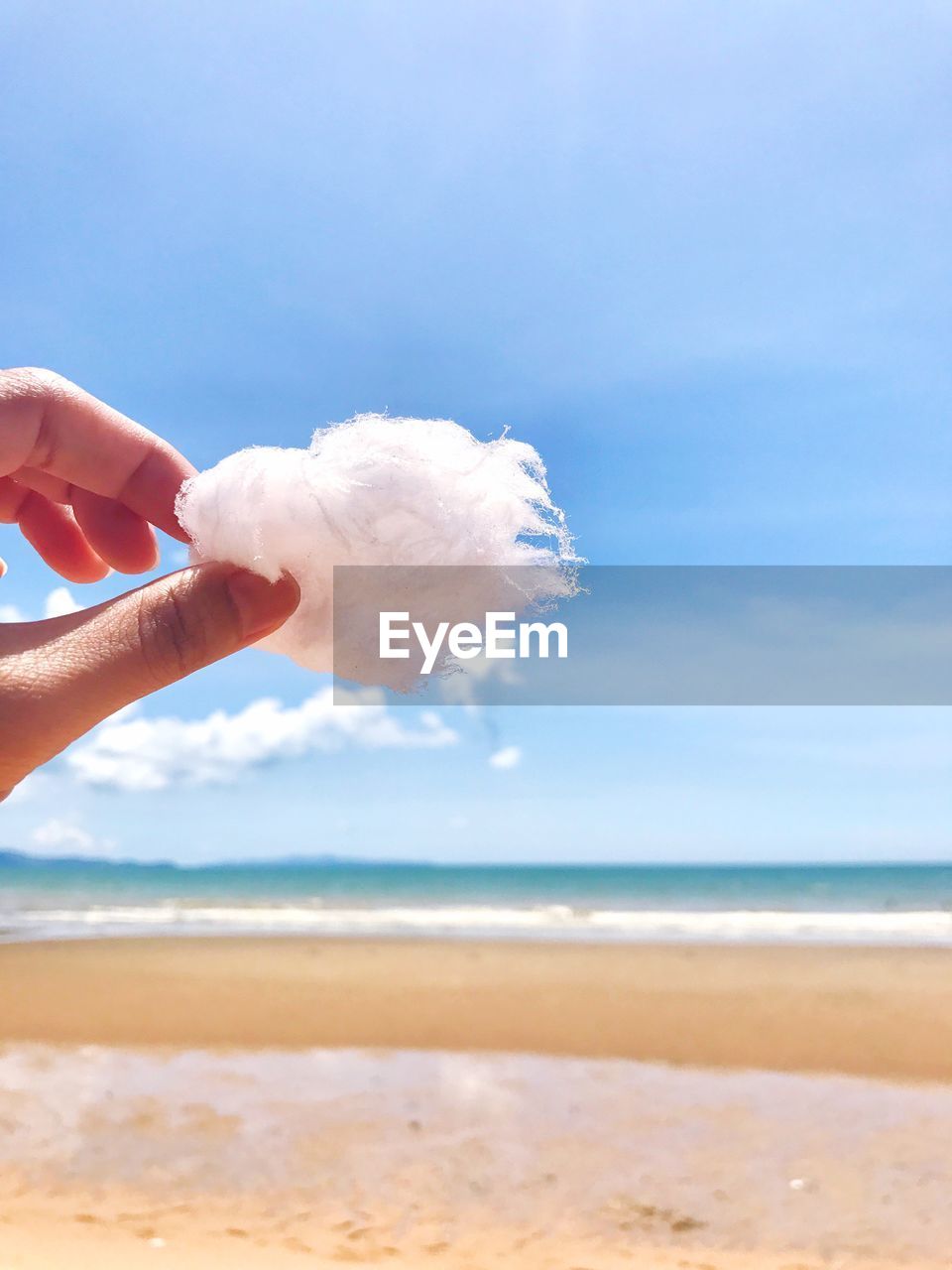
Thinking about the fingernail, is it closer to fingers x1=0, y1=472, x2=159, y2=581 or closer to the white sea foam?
fingers x1=0, y1=472, x2=159, y2=581

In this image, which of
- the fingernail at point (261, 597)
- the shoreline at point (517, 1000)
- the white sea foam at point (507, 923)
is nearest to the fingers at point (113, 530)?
the fingernail at point (261, 597)

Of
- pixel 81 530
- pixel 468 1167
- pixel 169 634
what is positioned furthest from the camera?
pixel 468 1167

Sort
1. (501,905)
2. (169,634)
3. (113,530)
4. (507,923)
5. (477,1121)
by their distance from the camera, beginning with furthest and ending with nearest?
(501,905)
(507,923)
(477,1121)
(113,530)
(169,634)

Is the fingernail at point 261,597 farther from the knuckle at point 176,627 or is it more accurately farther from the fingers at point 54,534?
the fingers at point 54,534

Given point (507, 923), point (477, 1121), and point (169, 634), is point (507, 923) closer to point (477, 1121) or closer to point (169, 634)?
point (477, 1121)

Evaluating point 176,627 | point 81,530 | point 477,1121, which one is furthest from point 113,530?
point 477,1121

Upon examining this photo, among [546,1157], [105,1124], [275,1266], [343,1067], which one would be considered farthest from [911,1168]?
[105,1124]

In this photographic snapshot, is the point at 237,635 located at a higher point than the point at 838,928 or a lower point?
higher

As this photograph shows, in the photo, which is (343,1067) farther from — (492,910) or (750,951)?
(492,910)
